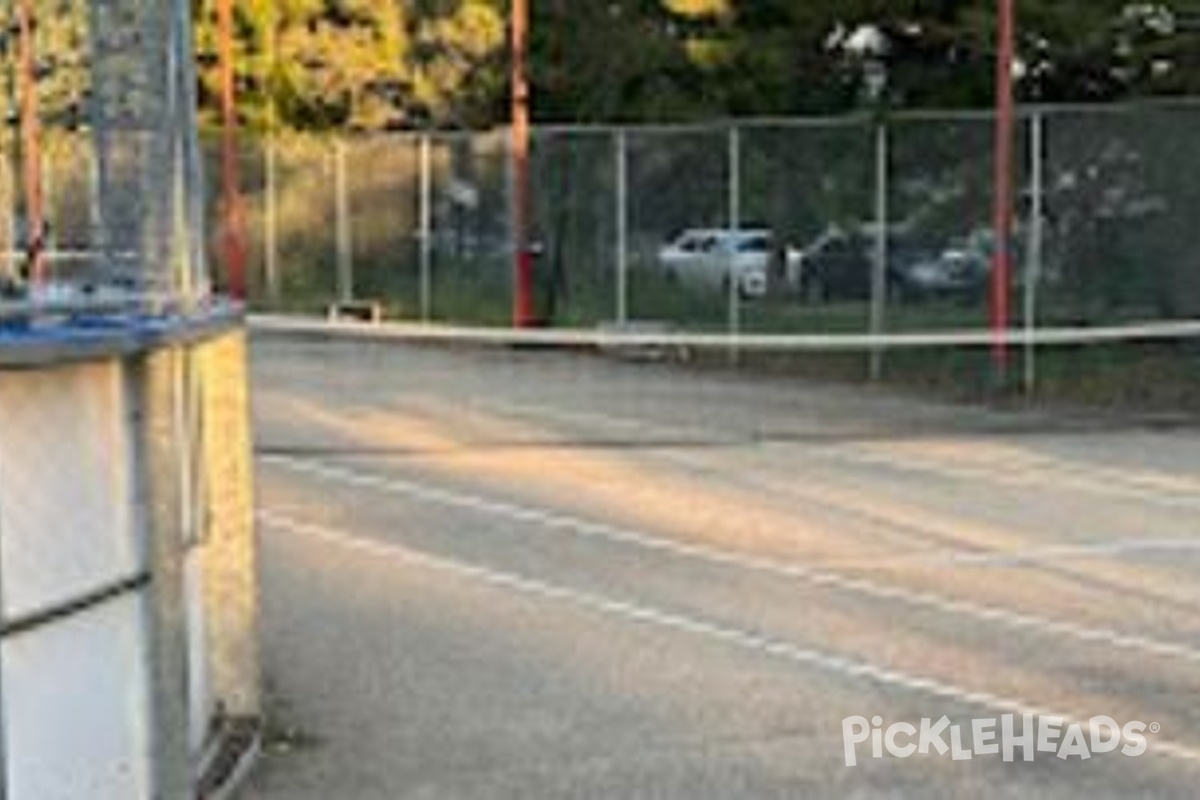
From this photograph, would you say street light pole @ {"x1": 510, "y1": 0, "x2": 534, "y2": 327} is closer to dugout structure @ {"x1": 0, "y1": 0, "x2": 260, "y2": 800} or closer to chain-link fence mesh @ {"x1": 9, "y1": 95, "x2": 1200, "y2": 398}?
Result: chain-link fence mesh @ {"x1": 9, "y1": 95, "x2": 1200, "y2": 398}

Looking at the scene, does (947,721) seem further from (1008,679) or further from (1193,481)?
(1193,481)

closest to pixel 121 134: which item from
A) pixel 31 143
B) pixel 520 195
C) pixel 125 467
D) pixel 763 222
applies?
pixel 125 467

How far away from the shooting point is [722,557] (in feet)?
48.0

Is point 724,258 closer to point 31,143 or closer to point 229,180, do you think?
point 229,180

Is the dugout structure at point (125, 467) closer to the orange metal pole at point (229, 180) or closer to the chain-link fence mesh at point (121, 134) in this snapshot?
the chain-link fence mesh at point (121, 134)

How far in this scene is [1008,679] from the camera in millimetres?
10977

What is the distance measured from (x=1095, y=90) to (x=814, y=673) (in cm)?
1968

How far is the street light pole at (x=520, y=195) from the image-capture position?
3155 cm

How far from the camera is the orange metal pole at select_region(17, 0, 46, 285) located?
967cm

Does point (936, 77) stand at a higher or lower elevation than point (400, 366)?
higher

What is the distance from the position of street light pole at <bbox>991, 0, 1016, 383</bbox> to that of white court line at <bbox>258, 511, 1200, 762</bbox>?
10.8m

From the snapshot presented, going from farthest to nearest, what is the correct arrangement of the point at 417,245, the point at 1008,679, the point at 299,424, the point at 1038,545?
the point at 417,245, the point at 299,424, the point at 1038,545, the point at 1008,679

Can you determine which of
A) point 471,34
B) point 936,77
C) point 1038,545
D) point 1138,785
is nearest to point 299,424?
point 1038,545

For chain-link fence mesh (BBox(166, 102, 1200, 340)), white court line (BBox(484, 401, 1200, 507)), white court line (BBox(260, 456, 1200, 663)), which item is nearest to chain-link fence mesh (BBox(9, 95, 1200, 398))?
chain-link fence mesh (BBox(166, 102, 1200, 340))
